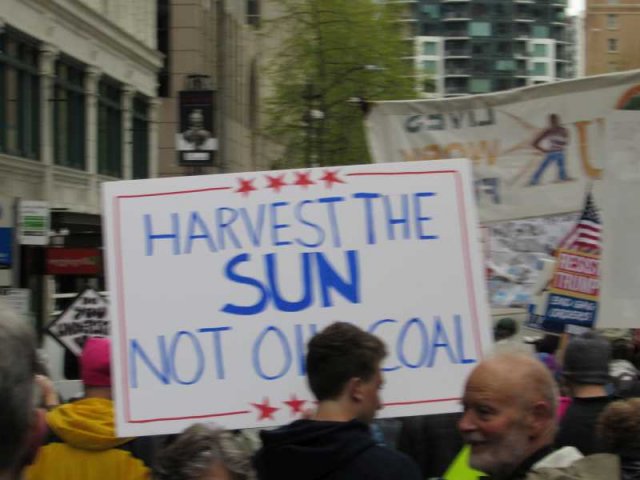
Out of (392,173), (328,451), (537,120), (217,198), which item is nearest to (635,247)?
(537,120)

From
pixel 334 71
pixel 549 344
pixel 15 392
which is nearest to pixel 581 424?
pixel 549 344

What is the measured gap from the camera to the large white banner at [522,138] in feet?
22.2

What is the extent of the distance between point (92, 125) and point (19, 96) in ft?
18.4

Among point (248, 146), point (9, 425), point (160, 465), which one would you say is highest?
point (248, 146)

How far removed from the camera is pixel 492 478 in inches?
146

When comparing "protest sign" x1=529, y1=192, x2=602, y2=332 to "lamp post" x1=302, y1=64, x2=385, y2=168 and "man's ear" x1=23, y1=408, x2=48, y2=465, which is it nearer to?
"man's ear" x1=23, y1=408, x2=48, y2=465

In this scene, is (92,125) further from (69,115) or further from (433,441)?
(433,441)

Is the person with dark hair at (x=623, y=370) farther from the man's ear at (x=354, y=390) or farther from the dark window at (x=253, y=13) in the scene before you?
the dark window at (x=253, y=13)

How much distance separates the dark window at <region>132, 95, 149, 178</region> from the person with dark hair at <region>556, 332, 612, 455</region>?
1378 inches

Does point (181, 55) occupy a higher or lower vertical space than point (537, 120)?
higher

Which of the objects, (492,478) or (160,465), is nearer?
(492,478)

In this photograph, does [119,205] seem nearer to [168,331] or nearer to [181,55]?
[168,331]

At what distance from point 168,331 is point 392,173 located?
97 cm

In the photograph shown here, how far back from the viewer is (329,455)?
13.1ft
